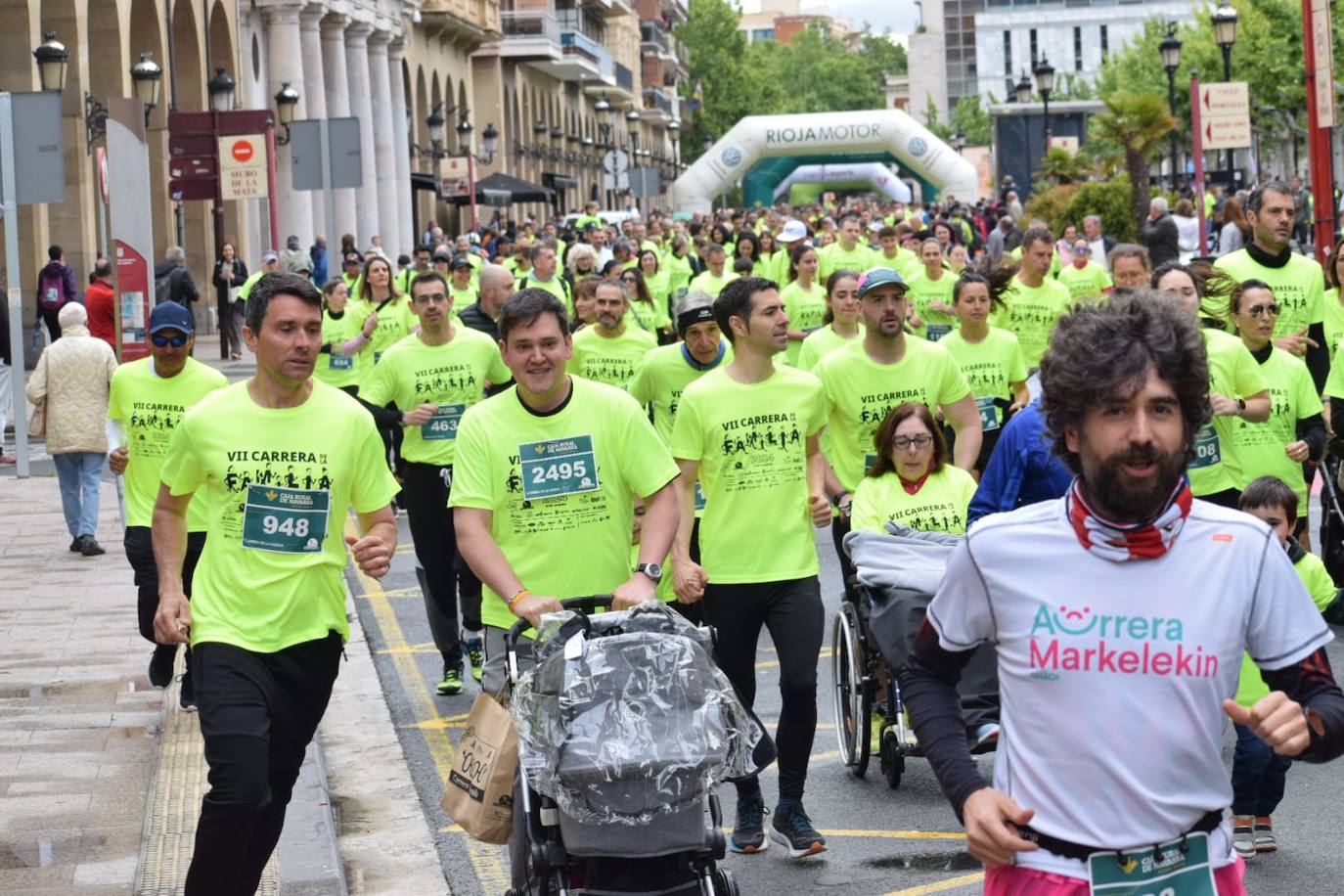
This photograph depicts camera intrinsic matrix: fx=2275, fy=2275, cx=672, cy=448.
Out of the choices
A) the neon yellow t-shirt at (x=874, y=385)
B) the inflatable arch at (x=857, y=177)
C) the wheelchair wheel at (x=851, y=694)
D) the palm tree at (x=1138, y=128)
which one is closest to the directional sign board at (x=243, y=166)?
the neon yellow t-shirt at (x=874, y=385)

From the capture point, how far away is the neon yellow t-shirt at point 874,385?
9383mm

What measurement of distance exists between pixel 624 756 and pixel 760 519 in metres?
2.60

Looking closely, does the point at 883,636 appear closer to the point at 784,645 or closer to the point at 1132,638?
the point at 784,645

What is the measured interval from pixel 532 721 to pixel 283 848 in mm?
2516

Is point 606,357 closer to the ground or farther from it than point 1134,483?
farther from it

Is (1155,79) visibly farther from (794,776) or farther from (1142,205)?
(794,776)

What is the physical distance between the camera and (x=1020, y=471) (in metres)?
7.37

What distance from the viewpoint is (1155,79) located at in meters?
87.9

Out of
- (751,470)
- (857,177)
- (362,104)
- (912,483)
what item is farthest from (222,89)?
(857,177)

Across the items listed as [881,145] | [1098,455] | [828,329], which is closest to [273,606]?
[1098,455]

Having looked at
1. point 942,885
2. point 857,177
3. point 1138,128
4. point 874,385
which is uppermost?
point 857,177

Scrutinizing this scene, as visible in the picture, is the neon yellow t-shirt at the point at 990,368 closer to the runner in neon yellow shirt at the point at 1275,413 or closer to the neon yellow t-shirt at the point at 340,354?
the runner in neon yellow shirt at the point at 1275,413

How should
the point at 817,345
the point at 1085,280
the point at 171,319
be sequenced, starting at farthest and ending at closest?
1. the point at 1085,280
2. the point at 817,345
3. the point at 171,319

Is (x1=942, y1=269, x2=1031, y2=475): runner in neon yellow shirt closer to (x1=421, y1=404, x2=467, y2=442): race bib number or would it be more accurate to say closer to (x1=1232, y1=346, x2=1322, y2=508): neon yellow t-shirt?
(x1=1232, y1=346, x2=1322, y2=508): neon yellow t-shirt
